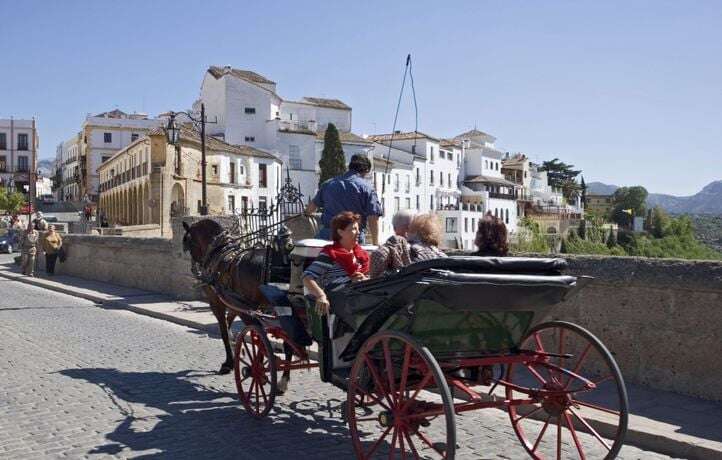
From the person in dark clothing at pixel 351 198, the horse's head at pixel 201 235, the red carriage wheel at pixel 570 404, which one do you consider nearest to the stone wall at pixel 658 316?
the red carriage wheel at pixel 570 404

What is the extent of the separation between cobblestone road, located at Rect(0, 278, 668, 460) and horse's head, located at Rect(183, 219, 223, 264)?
1.34m

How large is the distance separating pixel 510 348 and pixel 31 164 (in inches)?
4275

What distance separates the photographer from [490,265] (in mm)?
4480

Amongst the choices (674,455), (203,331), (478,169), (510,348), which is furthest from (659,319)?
(478,169)

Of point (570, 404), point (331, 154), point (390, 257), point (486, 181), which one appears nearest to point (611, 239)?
point (486, 181)

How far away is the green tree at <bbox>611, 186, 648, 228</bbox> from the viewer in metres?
120

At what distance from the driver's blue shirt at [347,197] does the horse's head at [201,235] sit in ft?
6.93

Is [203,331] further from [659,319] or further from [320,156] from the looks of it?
[320,156]

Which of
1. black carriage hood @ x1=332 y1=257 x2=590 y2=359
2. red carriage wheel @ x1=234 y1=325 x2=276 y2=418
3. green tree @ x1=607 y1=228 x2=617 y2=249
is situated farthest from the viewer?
green tree @ x1=607 y1=228 x2=617 y2=249

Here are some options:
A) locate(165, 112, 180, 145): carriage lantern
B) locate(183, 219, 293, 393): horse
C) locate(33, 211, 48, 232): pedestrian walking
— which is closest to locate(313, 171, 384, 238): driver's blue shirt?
locate(183, 219, 293, 393): horse

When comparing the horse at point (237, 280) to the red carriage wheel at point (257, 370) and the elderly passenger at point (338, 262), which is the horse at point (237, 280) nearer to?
the red carriage wheel at point (257, 370)

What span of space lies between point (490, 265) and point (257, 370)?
105 inches

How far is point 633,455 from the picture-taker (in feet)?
17.2

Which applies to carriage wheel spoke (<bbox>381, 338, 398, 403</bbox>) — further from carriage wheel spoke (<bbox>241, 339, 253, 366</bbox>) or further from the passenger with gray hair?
carriage wheel spoke (<bbox>241, 339, 253, 366</bbox>)
